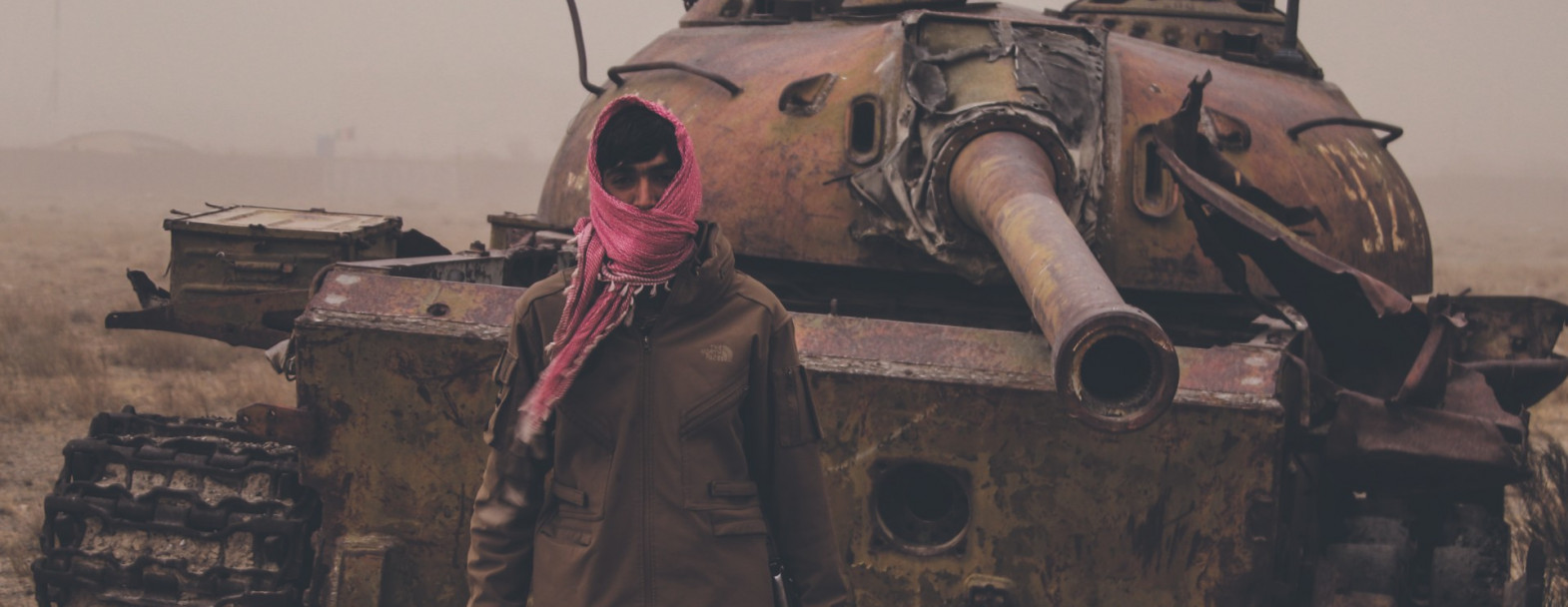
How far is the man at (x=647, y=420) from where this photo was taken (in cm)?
246

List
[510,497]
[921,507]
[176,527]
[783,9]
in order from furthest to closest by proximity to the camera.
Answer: [783,9]
[176,527]
[921,507]
[510,497]

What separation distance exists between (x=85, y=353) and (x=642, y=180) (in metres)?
10.9

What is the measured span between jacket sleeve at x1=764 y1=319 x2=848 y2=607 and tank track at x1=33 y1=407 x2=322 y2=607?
1977mm

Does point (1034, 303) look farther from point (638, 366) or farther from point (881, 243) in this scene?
point (881, 243)

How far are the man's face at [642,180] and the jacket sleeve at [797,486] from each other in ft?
0.93

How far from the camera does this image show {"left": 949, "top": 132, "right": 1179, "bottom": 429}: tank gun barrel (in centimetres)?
282

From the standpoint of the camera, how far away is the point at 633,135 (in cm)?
250

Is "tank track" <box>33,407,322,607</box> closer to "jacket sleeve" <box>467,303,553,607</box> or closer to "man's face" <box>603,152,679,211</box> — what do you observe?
"jacket sleeve" <box>467,303,553,607</box>

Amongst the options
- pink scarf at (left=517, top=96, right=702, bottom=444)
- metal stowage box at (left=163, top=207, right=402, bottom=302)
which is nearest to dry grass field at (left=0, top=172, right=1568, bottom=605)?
metal stowage box at (left=163, top=207, right=402, bottom=302)

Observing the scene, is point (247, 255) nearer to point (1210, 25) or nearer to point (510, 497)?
point (510, 497)

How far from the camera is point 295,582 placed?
4.23 metres

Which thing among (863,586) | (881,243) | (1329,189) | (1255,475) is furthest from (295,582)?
(1329,189)

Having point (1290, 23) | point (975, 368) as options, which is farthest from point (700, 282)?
point (1290, 23)

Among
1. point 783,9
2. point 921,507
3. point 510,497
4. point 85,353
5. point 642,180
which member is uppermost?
point 783,9
